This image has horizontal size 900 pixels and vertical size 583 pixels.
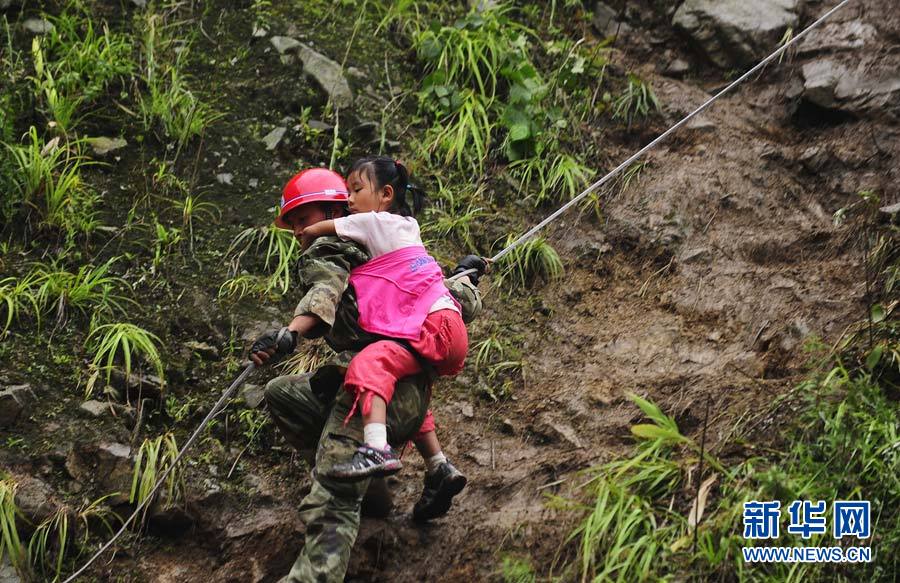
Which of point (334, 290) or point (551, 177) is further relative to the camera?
point (551, 177)

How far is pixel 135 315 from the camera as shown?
4.87 metres

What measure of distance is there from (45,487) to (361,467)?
65.7 inches

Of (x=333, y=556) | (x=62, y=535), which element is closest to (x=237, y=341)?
(x=62, y=535)

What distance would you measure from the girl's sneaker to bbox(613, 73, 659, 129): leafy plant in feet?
12.9

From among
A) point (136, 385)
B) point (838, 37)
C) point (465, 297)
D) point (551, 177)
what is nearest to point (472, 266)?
point (465, 297)

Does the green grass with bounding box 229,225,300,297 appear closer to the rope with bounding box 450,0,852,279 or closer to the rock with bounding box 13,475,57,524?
the rope with bounding box 450,0,852,279

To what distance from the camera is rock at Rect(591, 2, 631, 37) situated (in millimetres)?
7215

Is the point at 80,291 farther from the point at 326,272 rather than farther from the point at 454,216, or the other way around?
the point at 454,216

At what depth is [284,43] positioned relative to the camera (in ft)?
21.1

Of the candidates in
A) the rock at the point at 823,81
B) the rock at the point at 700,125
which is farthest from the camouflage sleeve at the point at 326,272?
the rock at the point at 823,81

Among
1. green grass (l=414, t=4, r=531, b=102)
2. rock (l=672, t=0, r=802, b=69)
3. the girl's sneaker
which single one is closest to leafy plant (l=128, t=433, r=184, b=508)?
the girl's sneaker

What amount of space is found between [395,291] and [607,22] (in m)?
4.45

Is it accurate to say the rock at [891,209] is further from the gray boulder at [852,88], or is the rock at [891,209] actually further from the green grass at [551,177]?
the green grass at [551,177]

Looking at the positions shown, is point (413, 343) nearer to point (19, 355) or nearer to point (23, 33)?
point (19, 355)
